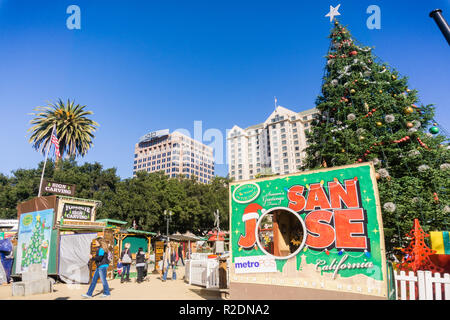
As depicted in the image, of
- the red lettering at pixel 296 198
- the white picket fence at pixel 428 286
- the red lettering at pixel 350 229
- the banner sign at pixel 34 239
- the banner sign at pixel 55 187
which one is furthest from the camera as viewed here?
the banner sign at pixel 55 187

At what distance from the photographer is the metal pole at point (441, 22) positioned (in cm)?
461

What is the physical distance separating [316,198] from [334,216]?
2.19 ft

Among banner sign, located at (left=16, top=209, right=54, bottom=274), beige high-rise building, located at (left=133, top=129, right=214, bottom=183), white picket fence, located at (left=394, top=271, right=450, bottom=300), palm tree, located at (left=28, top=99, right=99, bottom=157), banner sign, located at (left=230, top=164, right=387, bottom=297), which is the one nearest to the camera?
white picket fence, located at (left=394, top=271, right=450, bottom=300)

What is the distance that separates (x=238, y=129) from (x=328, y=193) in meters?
121

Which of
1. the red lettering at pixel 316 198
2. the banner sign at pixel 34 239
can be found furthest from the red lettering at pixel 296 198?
the banner sign at pixel 34 239

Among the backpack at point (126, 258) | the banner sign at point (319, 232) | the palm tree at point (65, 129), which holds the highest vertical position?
the palm tree at point (65, 129)

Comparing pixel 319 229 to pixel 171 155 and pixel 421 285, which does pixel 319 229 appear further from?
pixel 171 155

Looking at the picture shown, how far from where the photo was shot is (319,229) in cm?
715

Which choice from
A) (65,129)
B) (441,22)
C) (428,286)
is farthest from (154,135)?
(441,22)

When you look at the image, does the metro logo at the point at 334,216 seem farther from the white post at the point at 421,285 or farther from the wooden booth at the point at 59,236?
the wooden booth at the point at 59,236

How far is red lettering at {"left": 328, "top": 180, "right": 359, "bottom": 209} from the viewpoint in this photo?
6926 mm

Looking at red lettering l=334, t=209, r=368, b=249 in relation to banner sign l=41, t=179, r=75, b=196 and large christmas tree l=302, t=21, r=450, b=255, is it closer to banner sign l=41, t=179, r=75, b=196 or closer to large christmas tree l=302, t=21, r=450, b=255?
large christmas tree l=302, t=21, r=450, b=255

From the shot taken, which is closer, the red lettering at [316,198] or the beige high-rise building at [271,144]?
the red lettering at [316,198]

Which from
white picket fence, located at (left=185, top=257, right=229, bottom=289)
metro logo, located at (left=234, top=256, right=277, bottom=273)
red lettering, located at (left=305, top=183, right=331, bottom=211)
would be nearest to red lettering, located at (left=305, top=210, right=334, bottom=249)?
red lettering, located at (left=305, top=183, right=331, bottom=211)
